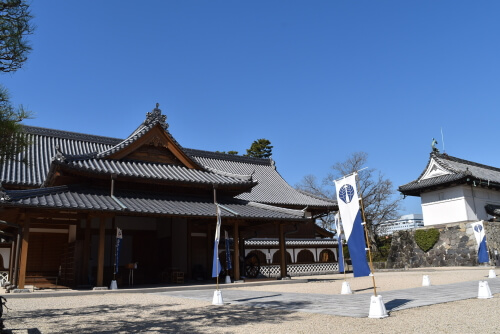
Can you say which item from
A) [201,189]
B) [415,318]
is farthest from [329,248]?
[415,318]

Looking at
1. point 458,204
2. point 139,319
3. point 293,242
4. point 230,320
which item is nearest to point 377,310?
point 230,320

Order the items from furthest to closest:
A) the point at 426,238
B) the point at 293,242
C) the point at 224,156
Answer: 1. the point at 224,156
2. the point at 426,238
3. the point at 293,242

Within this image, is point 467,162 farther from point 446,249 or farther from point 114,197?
point 114,197

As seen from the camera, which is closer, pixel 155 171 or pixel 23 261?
pixel 23 261

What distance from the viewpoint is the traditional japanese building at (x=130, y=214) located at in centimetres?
1531

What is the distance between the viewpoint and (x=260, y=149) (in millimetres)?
56594

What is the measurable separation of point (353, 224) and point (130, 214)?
9.85 metres

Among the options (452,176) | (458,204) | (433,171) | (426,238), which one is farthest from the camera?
(433,171)

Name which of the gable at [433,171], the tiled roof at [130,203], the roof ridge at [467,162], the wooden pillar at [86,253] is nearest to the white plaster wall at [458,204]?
the gable at [433,171]

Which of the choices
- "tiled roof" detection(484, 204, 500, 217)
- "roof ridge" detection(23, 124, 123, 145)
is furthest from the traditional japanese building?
"tiled roof" detection(484, 204, 500, 217)

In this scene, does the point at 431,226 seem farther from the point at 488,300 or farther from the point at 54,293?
the point at 54,293

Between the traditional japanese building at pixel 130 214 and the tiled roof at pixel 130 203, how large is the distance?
0.04 m

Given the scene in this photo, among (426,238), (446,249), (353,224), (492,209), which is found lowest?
(446,249)

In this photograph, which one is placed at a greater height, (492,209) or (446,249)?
(492,209)
